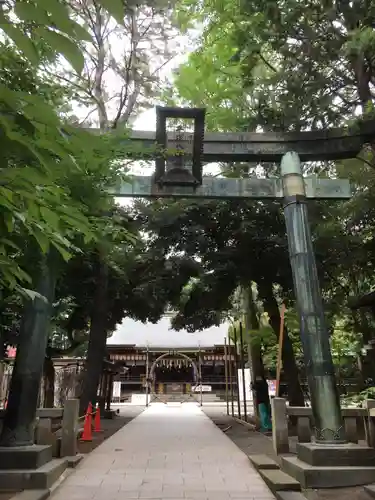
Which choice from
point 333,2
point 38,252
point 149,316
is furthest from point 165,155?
point 149,316

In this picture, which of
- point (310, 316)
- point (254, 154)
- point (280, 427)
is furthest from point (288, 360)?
point (254, 154)

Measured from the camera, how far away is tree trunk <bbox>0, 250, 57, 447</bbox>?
241 inches

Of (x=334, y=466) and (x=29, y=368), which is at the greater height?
(x=29, y=368)

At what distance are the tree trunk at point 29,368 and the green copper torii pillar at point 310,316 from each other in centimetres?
404

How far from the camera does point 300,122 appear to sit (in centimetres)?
860

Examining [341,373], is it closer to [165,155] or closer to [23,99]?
[165,155]

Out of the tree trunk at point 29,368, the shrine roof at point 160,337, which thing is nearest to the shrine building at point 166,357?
the shrine roof at point 160,337

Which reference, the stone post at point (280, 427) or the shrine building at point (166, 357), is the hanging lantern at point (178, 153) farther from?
the shrine building at point (166, 357)

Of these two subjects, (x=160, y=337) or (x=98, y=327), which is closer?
(x=98, y=327)

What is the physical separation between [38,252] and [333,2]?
257 inches

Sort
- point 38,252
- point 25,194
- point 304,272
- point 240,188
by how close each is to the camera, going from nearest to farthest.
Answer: point 25,194 < point 38,252 < point 304,272 < point 240,188

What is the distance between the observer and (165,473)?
267 inches

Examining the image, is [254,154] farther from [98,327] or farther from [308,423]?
[98,327]

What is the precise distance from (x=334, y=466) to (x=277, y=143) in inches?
221
